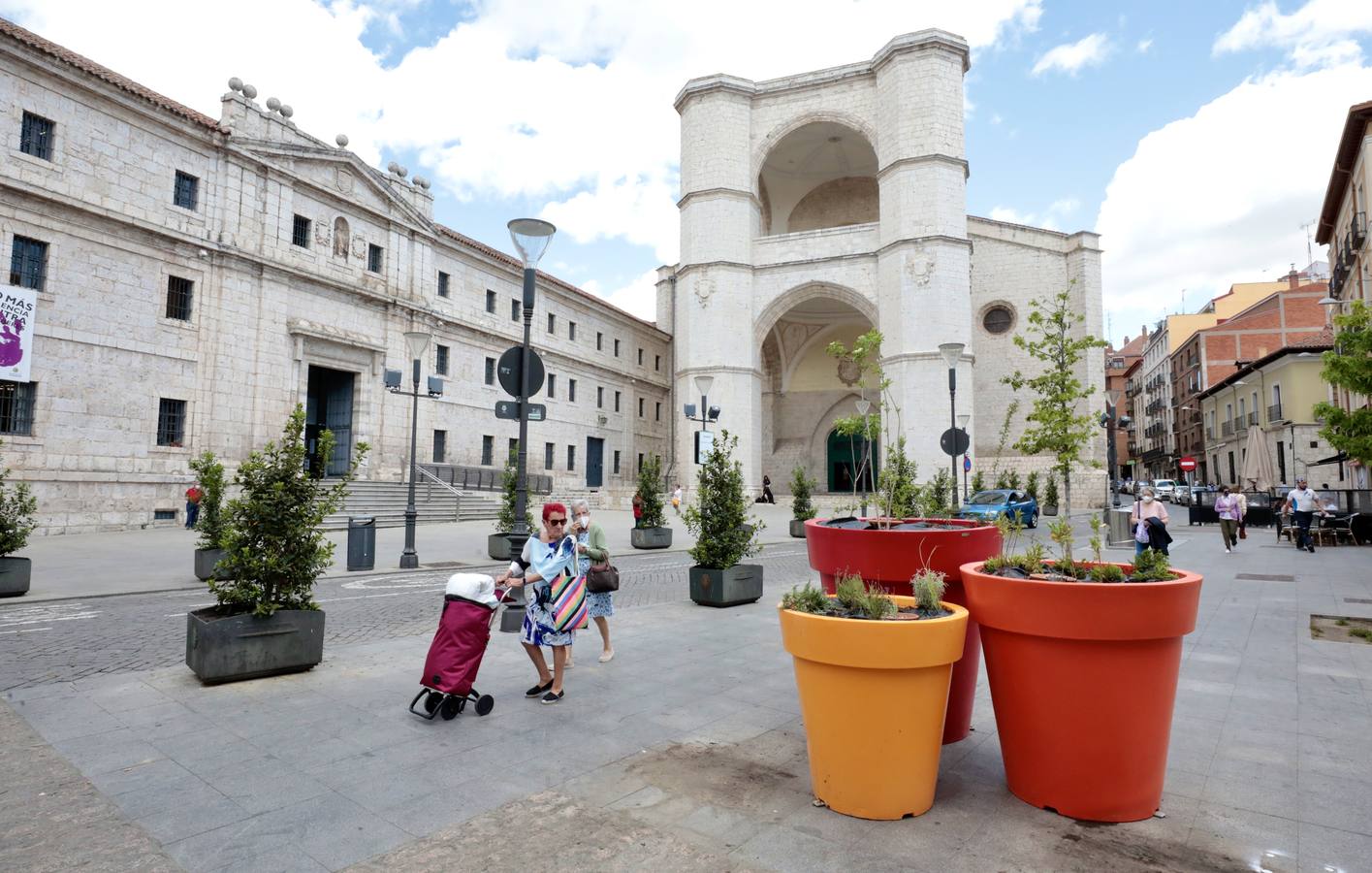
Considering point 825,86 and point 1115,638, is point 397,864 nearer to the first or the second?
point 1115,638

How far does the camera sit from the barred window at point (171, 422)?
20.6 meters

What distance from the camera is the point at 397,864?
2.78 meters

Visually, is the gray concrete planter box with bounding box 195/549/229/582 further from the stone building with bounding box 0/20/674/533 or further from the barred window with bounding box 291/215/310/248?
the barred window with bounding box 291/215/310/248

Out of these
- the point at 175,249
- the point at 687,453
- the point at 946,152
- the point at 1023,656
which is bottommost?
the point at 1023,656

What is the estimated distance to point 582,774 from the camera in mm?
3672

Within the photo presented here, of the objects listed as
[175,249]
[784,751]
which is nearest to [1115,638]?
[784,751]

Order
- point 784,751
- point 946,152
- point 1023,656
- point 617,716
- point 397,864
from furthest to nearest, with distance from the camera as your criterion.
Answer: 1. point 946,152
2. point 617,716
3. point 784,751
4. point 1023,656
5. point 397,864

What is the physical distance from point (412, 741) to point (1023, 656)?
3.29m

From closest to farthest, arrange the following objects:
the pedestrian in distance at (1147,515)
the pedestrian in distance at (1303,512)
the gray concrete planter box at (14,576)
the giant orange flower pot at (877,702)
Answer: the giant orange flower pot at (877,702), the gray concrete planter box at (14,576), the pedestrian in distance at (1147,515), the pedestrian in distance at (1303,512)

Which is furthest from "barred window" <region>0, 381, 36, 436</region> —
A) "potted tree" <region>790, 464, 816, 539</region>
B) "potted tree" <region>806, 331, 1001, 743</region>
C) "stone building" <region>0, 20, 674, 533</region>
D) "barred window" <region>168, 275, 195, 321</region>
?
"potted tree" <region>806, 331, 1001, 743</region>


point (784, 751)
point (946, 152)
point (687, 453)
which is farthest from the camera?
point (687, 453)

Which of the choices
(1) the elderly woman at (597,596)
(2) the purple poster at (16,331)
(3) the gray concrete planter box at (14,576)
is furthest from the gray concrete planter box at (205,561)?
(2) the purple poster at (16,331)

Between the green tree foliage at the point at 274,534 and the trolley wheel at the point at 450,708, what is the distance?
1.73 metres

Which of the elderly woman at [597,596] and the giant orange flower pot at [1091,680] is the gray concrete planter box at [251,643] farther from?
the giant orange flower pot at [1091,680]
